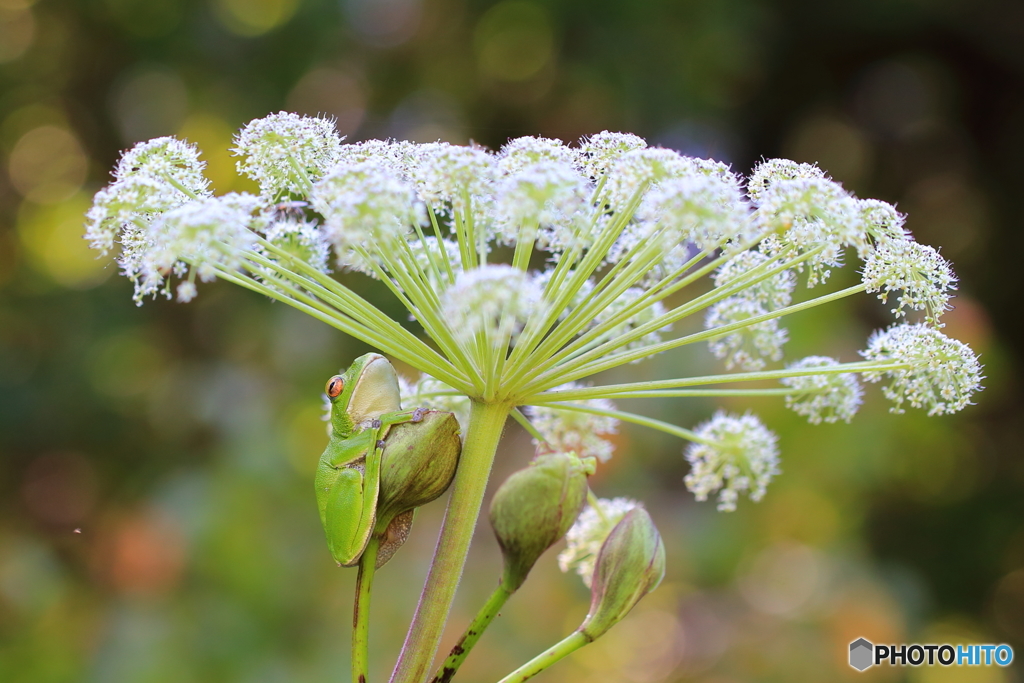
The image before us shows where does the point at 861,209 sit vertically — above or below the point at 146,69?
below

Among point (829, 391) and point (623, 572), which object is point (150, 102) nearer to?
point (829, 391)

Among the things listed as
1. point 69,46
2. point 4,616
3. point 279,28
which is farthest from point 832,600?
point 69,46

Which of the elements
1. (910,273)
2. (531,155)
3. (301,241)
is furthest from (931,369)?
(301,241)

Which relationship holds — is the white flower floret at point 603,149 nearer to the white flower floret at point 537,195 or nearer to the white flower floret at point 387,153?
the white flower floret at point 537,195

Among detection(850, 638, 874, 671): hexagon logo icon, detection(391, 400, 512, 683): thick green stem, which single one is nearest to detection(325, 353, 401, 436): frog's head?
detection(391, 400, 512, 683): thick green stem

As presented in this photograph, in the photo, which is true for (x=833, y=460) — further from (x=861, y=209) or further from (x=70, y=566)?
(x=70, y=566)

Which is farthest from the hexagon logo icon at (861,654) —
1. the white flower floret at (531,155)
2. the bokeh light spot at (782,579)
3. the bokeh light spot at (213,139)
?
the bokeh light spot at (213,139)
